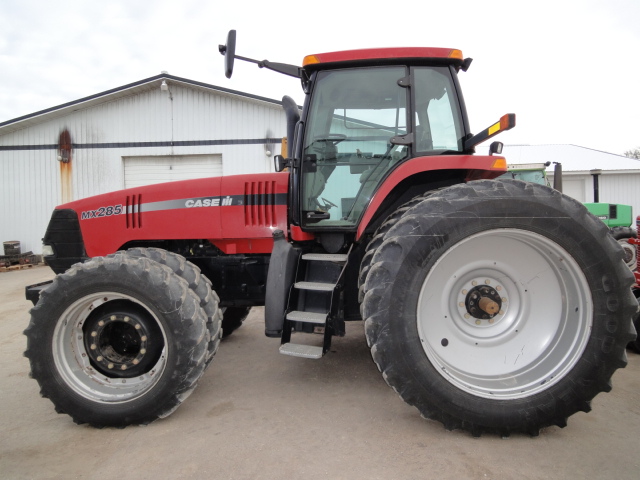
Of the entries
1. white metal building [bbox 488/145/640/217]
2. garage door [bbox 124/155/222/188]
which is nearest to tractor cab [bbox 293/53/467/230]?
garage door [bbox 124/155/222/188]

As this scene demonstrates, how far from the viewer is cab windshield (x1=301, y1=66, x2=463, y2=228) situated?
2871 millimetres

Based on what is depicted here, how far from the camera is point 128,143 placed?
11.4 m

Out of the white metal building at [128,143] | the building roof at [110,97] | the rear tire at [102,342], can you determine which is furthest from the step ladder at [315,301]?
the building roof at [110,97]

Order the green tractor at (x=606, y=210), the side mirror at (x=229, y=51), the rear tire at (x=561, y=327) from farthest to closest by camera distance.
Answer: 1. the green tractor at (x=606, y=210)
2. the side mirror at (x=229, y=51)
3. the rear tire at (x=561, y=327)

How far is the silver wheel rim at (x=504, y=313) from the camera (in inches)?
95.0

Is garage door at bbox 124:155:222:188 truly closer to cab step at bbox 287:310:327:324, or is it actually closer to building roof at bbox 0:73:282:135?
building roof at bbox 0:73:282:135

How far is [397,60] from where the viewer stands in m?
2.84

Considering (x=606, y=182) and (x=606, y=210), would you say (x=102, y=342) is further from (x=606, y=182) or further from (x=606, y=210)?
(x=606, y=182)

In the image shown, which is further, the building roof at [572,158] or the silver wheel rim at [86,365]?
the building roof at [572,158]

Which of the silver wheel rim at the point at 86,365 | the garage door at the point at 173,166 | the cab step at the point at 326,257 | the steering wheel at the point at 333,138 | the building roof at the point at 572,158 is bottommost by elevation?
the silver wheel rim at the point at 86,365

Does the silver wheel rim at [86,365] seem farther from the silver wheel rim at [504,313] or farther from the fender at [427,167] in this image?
the silver wheel rim at [504,313]

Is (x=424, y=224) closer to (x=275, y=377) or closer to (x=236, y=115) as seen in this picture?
(x=275, y=377)

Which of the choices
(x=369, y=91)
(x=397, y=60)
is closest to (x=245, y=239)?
(x=369, y=91)

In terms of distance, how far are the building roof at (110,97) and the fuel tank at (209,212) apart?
27.4 feet
